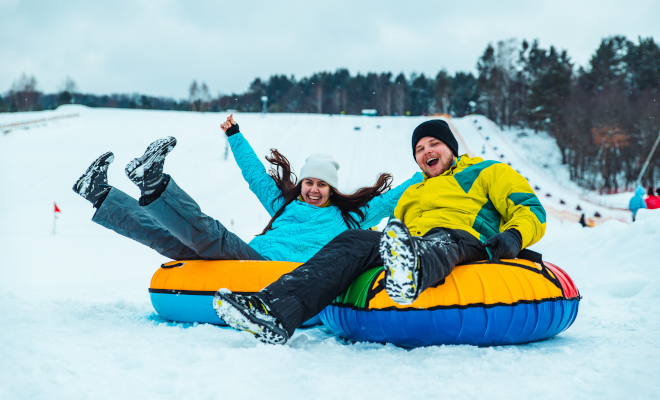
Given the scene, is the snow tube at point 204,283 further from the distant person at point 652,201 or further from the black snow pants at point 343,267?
the distant person at point 652,201

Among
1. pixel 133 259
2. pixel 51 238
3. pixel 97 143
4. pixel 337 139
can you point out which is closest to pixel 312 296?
pixel 133 259

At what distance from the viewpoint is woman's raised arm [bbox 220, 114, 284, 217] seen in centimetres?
305

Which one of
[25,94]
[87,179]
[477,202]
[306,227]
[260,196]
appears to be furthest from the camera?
[25,94]

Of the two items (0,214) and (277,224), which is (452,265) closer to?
(277,224)

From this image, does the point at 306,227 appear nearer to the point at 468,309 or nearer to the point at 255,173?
the point at 255,173

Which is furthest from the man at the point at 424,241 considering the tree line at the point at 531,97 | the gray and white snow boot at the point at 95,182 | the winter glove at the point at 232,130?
the tree line at the point at 531,97

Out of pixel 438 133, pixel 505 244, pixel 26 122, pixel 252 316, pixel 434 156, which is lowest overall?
pixel 252 316

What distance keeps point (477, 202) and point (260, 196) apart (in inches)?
60.8

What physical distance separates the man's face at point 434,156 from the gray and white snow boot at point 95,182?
Result: 160cm

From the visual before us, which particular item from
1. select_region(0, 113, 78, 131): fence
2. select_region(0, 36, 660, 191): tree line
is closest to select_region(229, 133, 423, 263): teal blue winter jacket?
select_region(0, 113, 78, 131): fence

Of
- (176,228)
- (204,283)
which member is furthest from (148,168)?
(204,283)

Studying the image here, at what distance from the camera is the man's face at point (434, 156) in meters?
2.32

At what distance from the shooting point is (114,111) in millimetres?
30062

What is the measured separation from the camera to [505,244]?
1.82 metres
